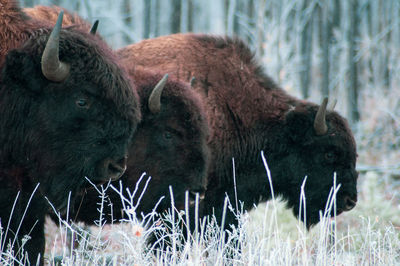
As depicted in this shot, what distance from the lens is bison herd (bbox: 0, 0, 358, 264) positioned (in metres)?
4.69

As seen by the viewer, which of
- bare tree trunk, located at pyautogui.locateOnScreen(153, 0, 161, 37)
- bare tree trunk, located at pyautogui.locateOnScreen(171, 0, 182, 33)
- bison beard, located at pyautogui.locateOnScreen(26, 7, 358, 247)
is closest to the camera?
bison beard, located at pyautogui.locateOnScreen(26, 7, 358, 247)

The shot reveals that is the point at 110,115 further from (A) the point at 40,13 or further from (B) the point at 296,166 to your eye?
(B) the point at 296,166

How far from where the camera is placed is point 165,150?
6.21 metres

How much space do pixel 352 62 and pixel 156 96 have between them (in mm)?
11989

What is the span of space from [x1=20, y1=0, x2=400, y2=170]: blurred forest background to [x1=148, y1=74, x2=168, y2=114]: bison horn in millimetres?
9520

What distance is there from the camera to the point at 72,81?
4.72 meters

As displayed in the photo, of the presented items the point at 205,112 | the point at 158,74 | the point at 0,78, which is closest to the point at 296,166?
the point at 205,112

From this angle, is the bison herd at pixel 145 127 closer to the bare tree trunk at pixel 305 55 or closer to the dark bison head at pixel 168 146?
the dark bison head at pixel 168 146

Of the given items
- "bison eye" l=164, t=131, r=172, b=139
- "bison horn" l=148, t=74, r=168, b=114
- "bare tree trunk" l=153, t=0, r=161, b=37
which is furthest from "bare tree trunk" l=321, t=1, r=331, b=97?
"bison horn" l=148, t=74, r=168, b=114

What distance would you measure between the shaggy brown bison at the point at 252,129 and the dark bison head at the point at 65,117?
2395mm

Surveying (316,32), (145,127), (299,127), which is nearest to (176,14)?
(316,32)

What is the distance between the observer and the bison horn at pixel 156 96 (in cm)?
→ 605

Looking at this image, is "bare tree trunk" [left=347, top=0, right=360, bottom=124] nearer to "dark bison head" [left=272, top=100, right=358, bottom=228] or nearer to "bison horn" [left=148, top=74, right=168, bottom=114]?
"dark bison head" [left=272, top=100, right=358, bottom=228]

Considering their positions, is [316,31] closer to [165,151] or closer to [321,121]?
[321,121]
